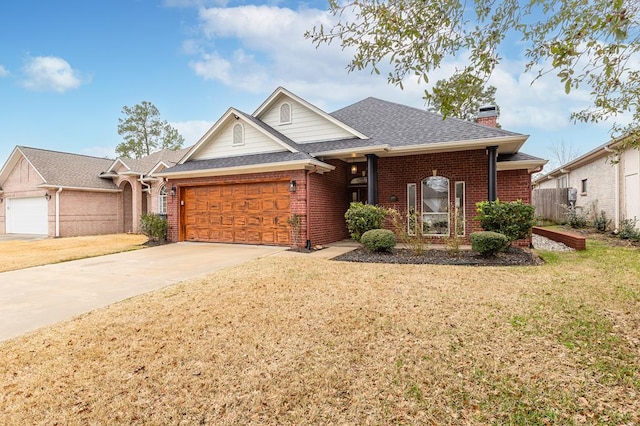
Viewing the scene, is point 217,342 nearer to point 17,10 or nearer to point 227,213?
point 227,213

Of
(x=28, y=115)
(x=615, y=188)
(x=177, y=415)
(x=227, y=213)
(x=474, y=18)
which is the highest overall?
(x=28, y=115)

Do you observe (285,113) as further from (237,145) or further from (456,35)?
(456,35)

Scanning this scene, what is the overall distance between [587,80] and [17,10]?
52.8ft

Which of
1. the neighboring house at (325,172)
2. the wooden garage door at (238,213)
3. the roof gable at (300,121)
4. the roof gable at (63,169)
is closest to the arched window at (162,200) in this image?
the roof gable at (63,169)

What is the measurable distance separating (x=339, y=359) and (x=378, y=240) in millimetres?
5747

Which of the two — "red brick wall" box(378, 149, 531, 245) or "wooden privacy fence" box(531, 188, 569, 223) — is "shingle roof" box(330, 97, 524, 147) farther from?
"wooden privacy fence" box(531, 188, 569, 223)

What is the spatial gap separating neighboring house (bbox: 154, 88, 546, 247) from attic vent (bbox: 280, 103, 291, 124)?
0.14ft

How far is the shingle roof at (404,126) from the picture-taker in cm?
1002

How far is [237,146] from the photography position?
12.1 meters

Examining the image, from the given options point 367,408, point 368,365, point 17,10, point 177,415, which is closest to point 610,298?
point 368,365

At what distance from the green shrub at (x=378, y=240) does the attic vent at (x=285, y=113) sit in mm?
6346

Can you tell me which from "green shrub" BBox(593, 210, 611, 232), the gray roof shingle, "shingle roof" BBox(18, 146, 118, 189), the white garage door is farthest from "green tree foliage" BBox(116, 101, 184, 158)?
"green shrub" BBox(593, 210, 611, 232)

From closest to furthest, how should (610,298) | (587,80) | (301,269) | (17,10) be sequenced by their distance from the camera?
(587,80) → (610,298) → (301,269) → (17,10)

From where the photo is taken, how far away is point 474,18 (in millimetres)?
3605
